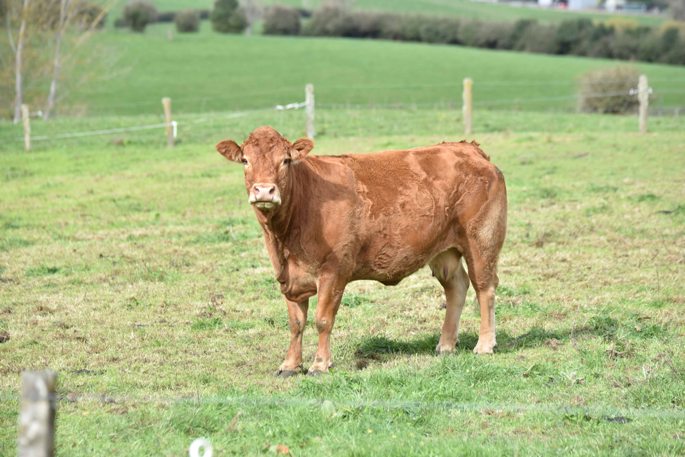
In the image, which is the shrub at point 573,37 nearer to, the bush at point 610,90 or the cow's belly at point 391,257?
the bush at point 610,90

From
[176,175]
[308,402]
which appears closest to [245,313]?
[308,402]

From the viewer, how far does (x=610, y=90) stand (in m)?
39.8

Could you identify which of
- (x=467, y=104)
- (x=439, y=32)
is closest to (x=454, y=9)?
(x=439, y=32)

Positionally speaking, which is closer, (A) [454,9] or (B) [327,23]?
(B) [327,23]

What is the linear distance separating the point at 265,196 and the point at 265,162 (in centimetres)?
36

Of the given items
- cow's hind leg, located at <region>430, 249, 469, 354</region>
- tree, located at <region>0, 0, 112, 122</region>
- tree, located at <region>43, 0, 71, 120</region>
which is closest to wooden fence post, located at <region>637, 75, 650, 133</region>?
cow's hind leg, located at <region>430, 249, 469, 354</region>

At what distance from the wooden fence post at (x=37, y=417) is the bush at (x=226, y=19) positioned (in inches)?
3204

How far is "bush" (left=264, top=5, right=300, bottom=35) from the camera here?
274 ft

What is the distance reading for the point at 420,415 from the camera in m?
7.00

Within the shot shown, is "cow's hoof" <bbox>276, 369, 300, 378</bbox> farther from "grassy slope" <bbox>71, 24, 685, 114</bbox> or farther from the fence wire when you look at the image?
"grassy slope" <bbox>71, 24, 685, 114</bbox>

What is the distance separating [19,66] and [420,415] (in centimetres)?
4327

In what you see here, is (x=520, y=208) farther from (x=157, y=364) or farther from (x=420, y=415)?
(x=420, y=415)

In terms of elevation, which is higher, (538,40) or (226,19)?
(226,19)

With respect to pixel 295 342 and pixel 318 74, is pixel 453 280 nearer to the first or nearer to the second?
pixel 295 342
